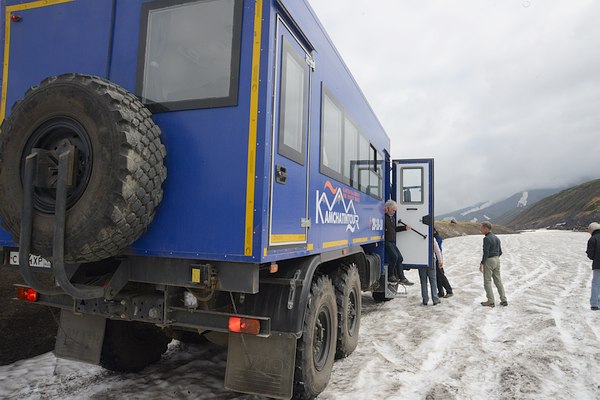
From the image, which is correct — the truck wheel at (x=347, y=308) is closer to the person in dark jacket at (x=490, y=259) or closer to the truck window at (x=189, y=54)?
the truck window at (x=189, y=54)

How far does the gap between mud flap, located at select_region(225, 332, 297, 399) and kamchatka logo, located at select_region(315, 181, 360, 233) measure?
123cm

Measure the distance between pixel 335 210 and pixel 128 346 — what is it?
2559 millimetres

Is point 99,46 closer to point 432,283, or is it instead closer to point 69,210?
point 69,210

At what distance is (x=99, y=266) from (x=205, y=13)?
85.5 inches

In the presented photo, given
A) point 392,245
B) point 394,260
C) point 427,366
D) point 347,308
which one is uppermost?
point 392,245

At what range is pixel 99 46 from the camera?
3.20 m

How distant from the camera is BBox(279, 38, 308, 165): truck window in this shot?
9.86ft

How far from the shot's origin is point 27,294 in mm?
3406

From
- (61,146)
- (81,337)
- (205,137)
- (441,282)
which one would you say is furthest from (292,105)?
(441,282)

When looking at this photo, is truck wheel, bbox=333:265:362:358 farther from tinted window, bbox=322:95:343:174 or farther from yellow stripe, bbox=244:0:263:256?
yellow stripe, bbox=244:0:263:256

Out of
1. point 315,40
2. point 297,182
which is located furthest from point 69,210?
point 315,40

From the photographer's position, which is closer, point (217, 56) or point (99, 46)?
point (217, 56)

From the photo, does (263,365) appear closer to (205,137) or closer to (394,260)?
(205,137)

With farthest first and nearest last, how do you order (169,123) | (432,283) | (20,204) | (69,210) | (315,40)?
(432,283)
(315,40)
(169,123)
(20,204)
(69,210)
